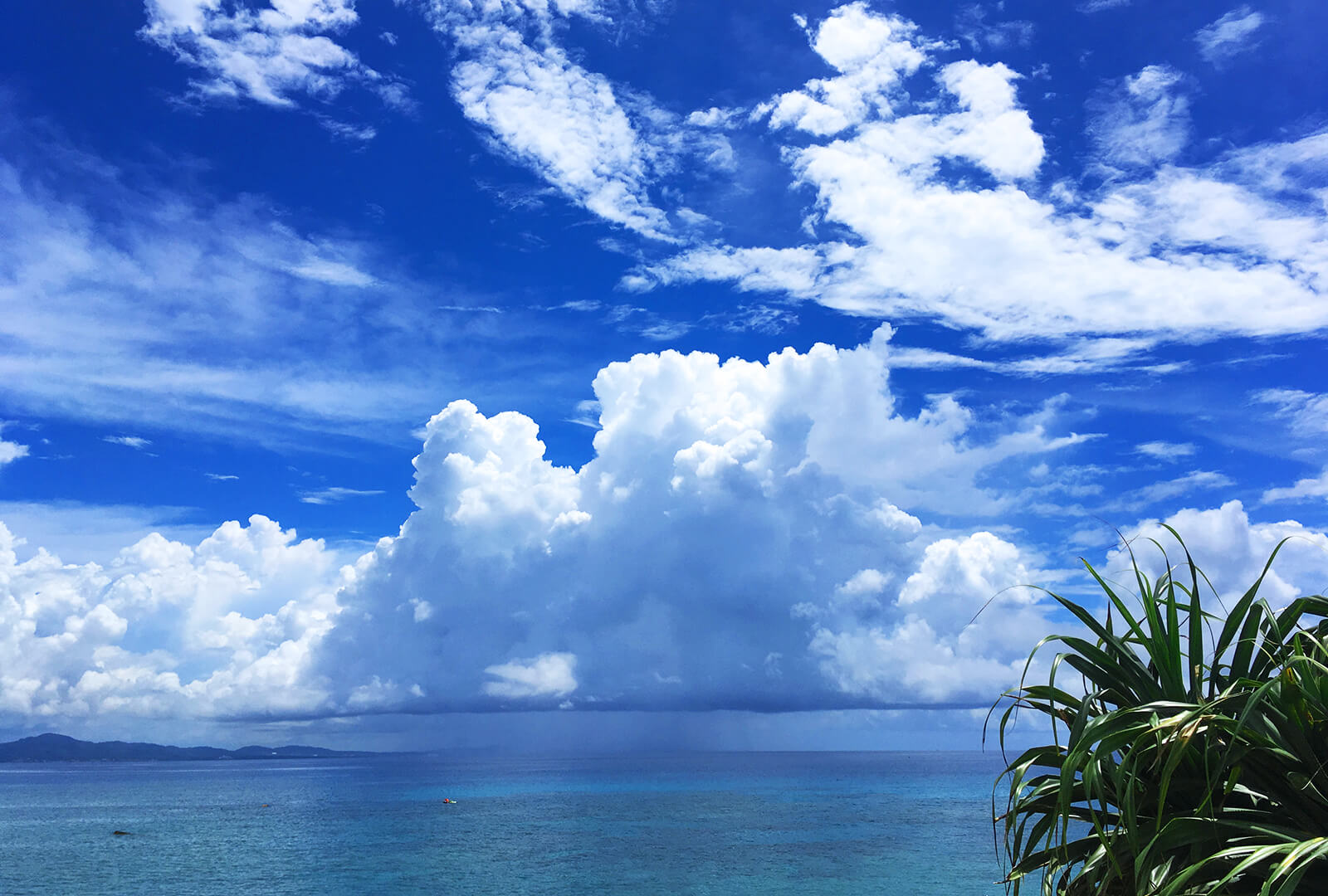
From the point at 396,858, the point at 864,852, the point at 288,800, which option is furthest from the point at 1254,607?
the point at 288,800

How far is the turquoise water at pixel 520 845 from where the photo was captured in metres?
53.1

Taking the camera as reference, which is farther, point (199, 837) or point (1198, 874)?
point (199, 837)

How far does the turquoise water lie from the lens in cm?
5312

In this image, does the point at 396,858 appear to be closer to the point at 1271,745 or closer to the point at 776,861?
the point at 776,861

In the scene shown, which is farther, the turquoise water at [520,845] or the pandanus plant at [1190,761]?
the turquoise water at [520,845]

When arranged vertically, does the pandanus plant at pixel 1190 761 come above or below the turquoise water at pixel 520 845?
above

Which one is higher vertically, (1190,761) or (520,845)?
(1190,761)

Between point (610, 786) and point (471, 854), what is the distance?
103m

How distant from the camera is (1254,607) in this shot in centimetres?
739

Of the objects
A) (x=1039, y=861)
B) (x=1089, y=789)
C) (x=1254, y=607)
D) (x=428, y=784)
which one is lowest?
(x=428, y=784)

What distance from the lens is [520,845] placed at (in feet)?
234

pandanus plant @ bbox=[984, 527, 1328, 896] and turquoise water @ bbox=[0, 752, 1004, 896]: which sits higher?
pandanus plant @ bbox=[984, 527, 1328, 896]

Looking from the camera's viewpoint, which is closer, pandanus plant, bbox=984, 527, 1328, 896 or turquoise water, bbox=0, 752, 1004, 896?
pandanus plant, bbox=984, 527, 1328, 896

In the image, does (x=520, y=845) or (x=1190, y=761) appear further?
(x=520, y=845)
